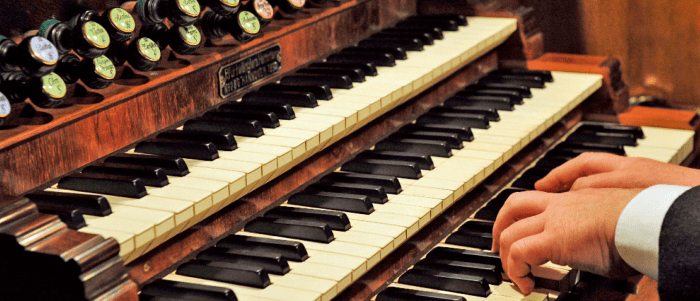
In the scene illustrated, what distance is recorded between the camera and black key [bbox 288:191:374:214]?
2.00 meters

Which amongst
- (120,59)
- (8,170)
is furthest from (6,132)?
(120,59)

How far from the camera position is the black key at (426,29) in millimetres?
2826

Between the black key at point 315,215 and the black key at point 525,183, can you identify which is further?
the black key at point 525,183

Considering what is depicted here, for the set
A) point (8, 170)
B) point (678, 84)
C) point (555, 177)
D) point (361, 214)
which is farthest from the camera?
point (678, 84)

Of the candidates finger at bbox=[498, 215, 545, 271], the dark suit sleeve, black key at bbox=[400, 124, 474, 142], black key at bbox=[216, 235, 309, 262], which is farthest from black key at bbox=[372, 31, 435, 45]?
the dark suit sleeve

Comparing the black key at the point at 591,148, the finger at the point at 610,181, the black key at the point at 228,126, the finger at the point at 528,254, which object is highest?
the black key at the point at 228,126

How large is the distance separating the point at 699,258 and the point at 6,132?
4.17 feet

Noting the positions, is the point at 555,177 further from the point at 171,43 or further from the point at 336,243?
the point at 171,43

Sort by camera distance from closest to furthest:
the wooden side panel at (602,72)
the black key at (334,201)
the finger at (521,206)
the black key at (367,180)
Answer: the finger at (521,206)
the black key at (334,201)
the black key at (367,180)
the wooden side panel at (602,72)

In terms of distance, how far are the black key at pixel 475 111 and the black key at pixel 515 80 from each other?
0.35 meters

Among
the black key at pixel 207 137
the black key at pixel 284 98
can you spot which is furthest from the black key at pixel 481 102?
the black key at pixel 207 137

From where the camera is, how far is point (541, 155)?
2.76 metres

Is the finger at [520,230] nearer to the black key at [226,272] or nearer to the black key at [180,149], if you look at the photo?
the black key at [226,272]

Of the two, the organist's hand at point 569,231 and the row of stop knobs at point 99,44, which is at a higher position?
the row of stop knobs at point 99,44
